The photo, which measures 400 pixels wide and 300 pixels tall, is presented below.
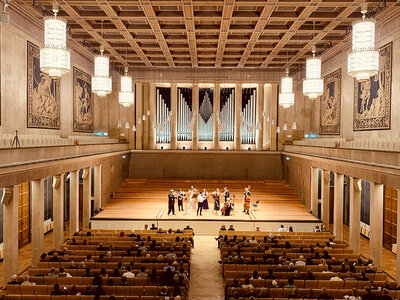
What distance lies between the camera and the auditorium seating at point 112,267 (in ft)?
25.5

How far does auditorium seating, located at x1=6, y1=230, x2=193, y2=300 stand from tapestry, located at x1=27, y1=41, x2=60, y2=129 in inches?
203

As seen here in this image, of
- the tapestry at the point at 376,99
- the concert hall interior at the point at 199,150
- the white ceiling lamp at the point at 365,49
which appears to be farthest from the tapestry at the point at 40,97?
the tapestry at the point at 376,99

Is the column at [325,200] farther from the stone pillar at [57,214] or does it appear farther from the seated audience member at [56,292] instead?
the seated audience member at [56,292]

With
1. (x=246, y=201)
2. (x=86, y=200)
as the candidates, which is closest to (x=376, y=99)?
(x=246, y=201)

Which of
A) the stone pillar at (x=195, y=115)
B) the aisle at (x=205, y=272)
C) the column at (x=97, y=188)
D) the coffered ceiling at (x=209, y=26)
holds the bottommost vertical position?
the aisle at (x=205, y=272)

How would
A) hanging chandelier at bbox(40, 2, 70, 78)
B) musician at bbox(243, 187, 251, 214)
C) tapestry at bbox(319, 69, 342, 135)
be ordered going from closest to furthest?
hanging chandelier at bbox(40, 2, 70, 78) < musician at bbox(243, 187, 251, 214) < tapestry at bbox(319, 69, 342, 135)

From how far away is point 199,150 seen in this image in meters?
24.1

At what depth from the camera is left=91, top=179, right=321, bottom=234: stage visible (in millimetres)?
16219

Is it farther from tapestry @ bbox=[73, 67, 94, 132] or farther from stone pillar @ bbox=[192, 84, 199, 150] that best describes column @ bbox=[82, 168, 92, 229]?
stone pillar @ bbox=[192, 84, 199, 150]

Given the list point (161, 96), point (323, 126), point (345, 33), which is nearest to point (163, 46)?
Answer: point (161, 96)

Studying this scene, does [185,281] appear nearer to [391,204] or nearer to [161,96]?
[391,204]

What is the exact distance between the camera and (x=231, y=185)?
22938 millimetres

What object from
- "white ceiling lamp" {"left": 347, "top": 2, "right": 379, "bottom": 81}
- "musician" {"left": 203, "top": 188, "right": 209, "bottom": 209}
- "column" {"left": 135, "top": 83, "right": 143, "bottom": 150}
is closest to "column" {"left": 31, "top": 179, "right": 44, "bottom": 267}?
"musician" {"left": 203, "top": 188, "right": 209, "bottom": 209}

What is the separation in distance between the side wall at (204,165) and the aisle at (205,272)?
9167mm
